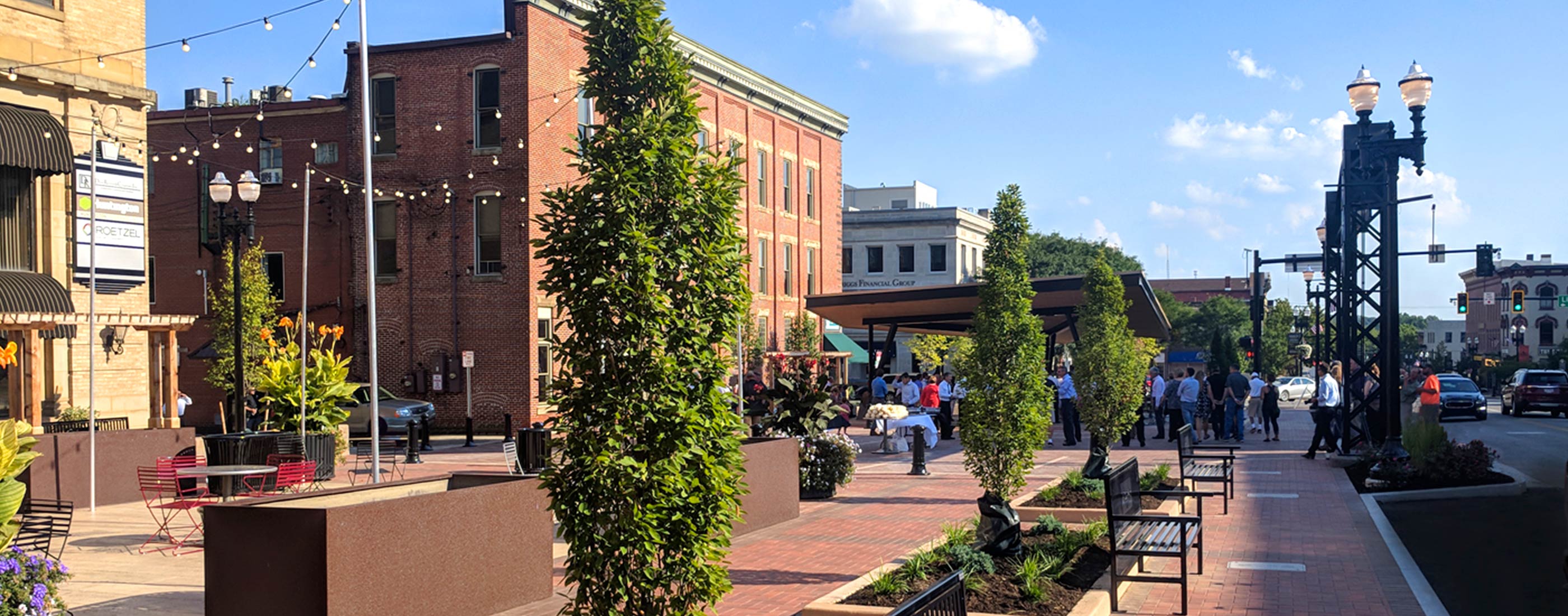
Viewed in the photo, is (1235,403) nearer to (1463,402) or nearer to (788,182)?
(1463,402)

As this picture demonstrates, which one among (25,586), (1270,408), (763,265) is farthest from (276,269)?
(25,586)

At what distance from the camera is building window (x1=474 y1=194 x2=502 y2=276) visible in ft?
107

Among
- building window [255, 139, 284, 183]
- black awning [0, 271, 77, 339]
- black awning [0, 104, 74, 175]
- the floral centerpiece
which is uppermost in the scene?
building window [255, 139, 284, 183]

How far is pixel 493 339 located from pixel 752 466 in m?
21.0

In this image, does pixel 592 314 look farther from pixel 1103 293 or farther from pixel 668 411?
pixel 1103 293

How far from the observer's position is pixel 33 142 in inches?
687

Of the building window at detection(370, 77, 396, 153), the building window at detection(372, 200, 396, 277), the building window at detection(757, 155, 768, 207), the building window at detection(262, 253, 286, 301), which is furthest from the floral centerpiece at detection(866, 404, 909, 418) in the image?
the building window at detection(262, 253, 286, 301)

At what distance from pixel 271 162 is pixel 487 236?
7.63 meters

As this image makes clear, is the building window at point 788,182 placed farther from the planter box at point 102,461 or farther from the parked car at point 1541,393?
the planter box at point 102,461

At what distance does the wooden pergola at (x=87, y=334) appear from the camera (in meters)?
16.5

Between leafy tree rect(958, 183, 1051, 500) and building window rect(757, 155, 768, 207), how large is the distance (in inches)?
1239

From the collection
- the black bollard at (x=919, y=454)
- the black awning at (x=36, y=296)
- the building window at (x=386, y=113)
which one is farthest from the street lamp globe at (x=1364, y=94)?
the building window at (x=386, y=113)

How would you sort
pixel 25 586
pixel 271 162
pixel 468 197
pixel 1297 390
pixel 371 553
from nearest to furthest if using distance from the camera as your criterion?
pixel 25 586, pixel 371 553, pixel 468 197, pixel 271 162, pixel 1297 390

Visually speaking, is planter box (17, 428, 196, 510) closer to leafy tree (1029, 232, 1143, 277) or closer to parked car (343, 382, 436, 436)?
parked car (343, 382, 436, 436)
